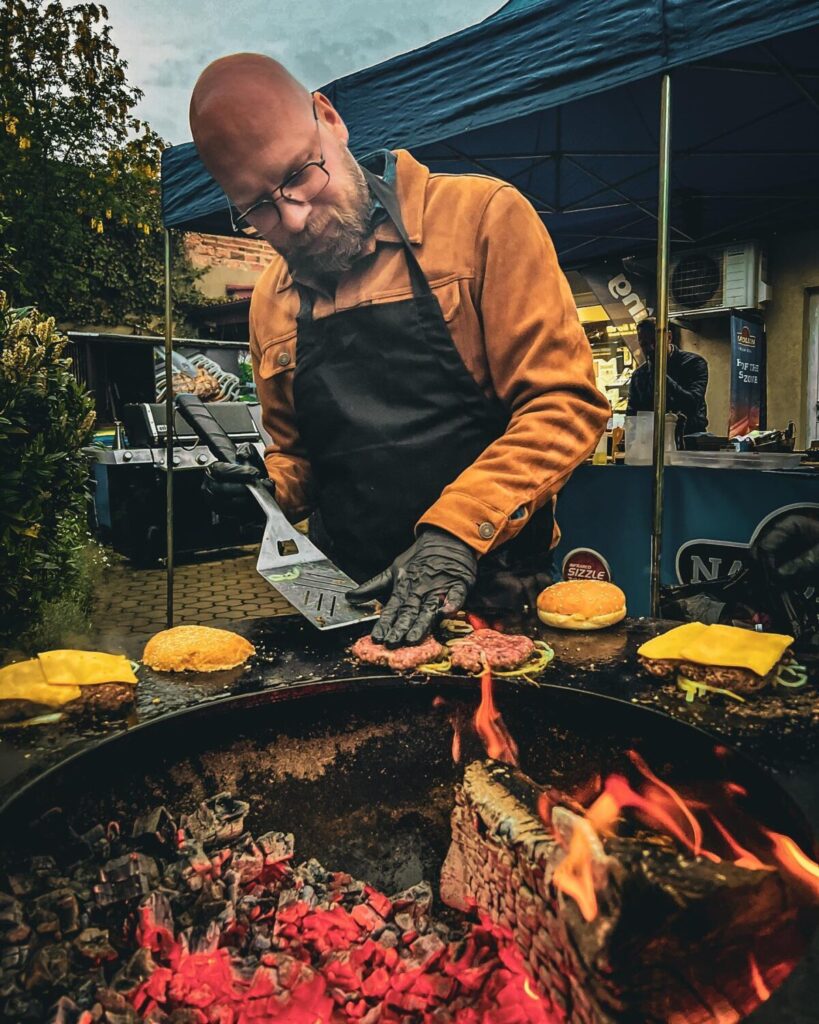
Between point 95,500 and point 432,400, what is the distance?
7435 millimetres

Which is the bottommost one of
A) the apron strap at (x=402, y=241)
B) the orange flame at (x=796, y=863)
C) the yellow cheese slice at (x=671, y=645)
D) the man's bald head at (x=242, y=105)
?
the orange flame at (x=796, y=863)

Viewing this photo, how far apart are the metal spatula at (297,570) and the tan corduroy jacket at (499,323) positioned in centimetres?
36

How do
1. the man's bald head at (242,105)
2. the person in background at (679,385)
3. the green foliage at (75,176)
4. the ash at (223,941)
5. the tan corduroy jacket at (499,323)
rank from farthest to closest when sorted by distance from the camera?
the green foliage at (75,176) < the person in background at (679,385) < the man's bald head at (242,105) < the tan corduroy jacket at (499,323) < the ash at (223,941)

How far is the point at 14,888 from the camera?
103cm

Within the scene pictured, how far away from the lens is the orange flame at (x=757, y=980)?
0.77 metres

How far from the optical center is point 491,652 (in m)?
1.53

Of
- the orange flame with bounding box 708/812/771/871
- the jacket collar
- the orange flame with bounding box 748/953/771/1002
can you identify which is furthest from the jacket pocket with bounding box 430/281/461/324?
the orange flame with bounding box 748/953/771/1002

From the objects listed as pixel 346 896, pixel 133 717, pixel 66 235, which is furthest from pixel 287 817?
pixel 66 235

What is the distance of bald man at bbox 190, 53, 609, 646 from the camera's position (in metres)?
2.22

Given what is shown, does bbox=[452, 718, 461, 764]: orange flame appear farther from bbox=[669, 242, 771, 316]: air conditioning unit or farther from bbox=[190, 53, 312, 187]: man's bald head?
bbox=[669, 242, 771, 316]: air conditioning unit

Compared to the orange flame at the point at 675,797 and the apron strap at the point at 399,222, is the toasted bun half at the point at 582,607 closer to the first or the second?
the orange flame at the point at 675,797

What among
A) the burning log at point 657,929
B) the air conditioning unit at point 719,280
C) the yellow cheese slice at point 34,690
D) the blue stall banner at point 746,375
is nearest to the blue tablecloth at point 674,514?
the burning log at point 657,929

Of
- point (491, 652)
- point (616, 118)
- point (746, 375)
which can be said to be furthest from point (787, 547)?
point (746, 375)

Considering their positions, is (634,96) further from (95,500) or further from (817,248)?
(95,500)
